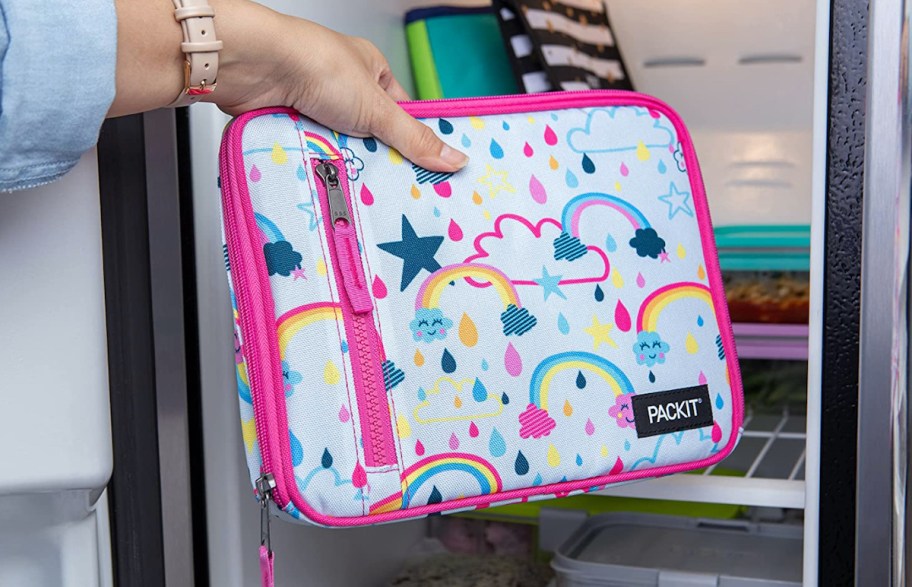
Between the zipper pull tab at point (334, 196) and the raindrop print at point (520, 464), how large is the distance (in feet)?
0.71

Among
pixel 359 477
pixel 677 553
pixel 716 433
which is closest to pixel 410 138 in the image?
pixel 359 477

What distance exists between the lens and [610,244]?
80 cm

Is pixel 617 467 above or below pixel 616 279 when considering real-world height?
below

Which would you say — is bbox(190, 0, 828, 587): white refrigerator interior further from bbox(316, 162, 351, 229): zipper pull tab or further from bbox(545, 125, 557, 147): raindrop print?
bbox(545, 125, 557, 147): raindrop print

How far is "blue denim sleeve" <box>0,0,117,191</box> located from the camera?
510 millimetres

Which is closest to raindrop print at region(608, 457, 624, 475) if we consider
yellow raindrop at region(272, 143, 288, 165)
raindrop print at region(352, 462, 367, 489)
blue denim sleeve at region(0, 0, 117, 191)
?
raindrop print at region(352, 462, 367, 489)

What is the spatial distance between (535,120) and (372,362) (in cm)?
26

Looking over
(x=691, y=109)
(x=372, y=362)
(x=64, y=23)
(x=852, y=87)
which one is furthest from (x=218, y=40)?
(x=691, y=109)

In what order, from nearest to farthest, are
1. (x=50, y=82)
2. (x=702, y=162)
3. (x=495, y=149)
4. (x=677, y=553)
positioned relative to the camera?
1. (x=50, y=82)
2. (x=495, y=149)
3. (x=677, y=553)
4. (x=702, y=162)

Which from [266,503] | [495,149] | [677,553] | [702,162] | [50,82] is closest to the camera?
[50,82]

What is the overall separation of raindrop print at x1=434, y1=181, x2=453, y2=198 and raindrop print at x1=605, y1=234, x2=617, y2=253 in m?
0.14

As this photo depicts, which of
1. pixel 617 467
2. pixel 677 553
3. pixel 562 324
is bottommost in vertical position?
pixel 677 553

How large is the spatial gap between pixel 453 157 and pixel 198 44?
0.72ft

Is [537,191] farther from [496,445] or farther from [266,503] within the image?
[266,503]
